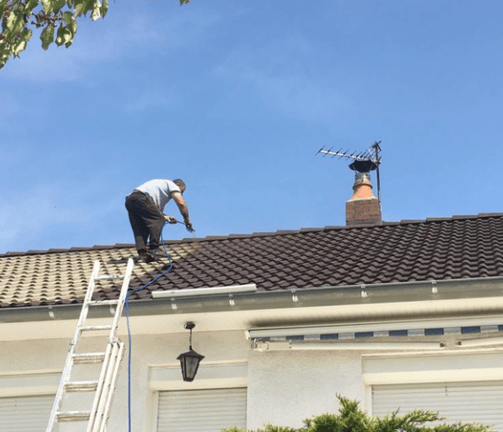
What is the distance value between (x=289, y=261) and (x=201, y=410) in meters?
2.61

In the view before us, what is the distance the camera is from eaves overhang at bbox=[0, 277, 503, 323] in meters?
10.2

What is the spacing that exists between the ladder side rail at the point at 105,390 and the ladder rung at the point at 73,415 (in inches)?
4.5

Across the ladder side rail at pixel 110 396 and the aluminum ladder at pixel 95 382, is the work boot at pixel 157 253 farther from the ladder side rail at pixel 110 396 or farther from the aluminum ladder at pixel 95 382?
the ladder side rail at pixel 110 396

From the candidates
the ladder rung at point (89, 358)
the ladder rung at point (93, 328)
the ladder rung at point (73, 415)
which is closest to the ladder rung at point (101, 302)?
the ladder rung at point (93, 328)

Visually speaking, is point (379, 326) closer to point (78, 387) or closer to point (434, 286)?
point (434, 286)

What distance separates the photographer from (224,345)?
11586 mm

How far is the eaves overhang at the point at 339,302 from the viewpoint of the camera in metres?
10.2

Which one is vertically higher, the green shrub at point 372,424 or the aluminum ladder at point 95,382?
the aluminum ladder at point 95,382

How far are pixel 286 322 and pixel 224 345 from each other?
2.90 ft

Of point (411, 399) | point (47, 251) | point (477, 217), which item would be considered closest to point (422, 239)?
point (477, 217)

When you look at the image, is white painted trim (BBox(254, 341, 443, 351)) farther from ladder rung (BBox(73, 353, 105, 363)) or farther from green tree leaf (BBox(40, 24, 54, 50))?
green tree leaf (BBox(40, 24, 54, 50))

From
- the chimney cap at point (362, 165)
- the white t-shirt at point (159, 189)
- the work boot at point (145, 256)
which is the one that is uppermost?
the chimney cap at point (362, 165)

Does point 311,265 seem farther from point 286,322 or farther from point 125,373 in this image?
point 125,373

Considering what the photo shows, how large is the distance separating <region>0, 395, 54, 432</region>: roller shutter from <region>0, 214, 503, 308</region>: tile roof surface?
1250mm
